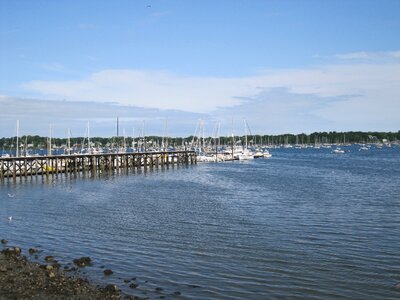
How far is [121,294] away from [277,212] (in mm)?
20538

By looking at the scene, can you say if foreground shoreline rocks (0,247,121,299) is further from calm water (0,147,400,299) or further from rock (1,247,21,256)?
rock (1,247,21,256)

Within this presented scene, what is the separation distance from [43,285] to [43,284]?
132 millimetres

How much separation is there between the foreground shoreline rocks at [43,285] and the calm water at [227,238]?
108 cm

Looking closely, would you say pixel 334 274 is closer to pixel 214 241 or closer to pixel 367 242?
pixel 367 242

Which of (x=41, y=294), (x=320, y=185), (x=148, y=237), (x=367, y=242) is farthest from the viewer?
(x=320, y=185)

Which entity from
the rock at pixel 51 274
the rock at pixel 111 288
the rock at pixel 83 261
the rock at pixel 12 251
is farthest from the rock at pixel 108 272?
the rock at pixel 12 251

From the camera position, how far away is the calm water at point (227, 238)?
17.6 m

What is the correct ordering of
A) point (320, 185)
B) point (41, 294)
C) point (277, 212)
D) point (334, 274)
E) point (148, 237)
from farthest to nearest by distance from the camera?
1. point (320, 185)
2. point (277, 212)
3. point (148, 237)
4. point (334, 274)
5. point (41, 294)

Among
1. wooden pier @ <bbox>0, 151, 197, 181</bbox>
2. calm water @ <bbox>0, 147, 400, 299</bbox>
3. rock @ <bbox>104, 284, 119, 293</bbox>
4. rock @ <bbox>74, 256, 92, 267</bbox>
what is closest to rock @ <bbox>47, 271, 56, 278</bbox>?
calm water @ <bbox>0, 147, 400, 299</bbox>

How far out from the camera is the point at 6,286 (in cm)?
1614

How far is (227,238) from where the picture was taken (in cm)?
2562

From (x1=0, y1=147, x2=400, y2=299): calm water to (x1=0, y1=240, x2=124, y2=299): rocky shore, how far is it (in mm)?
1013

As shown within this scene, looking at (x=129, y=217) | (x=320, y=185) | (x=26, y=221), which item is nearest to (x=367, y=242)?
(x=129, y=217)

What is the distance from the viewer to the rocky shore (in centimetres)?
1531
